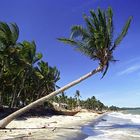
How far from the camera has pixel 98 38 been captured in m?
18.5

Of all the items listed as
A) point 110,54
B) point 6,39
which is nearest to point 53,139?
point 110,54

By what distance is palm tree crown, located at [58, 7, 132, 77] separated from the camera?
18436mm

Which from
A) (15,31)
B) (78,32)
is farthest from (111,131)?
(15,31)

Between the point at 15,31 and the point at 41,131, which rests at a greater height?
the point at 15,31

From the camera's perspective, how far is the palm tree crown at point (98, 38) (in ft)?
60.5

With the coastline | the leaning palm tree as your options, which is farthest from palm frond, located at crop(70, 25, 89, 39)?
the coastline

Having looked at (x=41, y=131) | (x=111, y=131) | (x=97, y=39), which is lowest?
(x=41, y=131)

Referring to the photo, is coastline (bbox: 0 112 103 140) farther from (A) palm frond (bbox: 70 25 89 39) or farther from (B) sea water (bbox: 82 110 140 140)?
(A) palm frond (bbox: 70 25 89 39)

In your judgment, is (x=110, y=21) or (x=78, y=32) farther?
(x=78, y=32)

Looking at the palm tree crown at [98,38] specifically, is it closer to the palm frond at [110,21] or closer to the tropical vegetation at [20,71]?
the palm frond at [110,21]

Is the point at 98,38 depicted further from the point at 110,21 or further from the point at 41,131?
the point at 41,131

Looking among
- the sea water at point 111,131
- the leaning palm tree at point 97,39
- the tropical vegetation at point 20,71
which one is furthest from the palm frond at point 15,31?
the sea water at point 111,131

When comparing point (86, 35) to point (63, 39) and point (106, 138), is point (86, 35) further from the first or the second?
point (106, 138)

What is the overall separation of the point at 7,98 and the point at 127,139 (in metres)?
32.3
